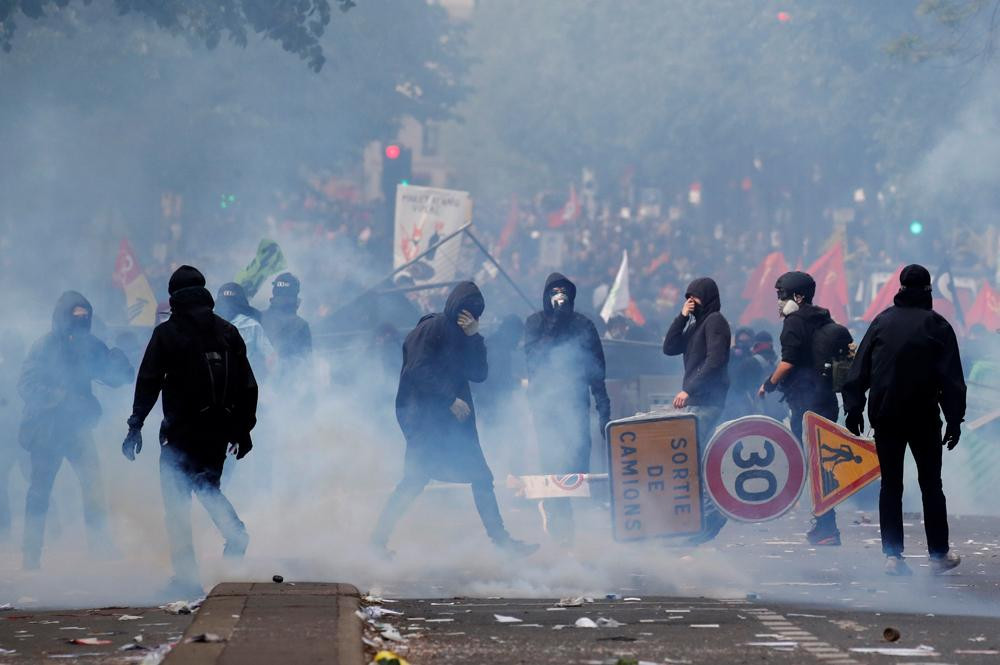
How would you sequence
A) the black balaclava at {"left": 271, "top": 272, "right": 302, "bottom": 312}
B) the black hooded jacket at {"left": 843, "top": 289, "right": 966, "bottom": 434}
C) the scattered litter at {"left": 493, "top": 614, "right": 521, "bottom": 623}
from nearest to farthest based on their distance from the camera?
the scattered litter at {"left": 493, "top": 614, "right": 521, "bottom": 623}
the black hooded jacket at {"left": 843, "top": 289, "right": 966, "bottom": 434}
the black balaclava at {"left": 271, "top": 272, "right": 302, "bottom": 312}

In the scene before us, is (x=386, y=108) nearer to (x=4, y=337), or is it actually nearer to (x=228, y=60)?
(x=228, y=60)

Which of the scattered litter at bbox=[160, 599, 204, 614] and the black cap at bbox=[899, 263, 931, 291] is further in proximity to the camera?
the black cap at bbox=[899, 263, 931, 291]

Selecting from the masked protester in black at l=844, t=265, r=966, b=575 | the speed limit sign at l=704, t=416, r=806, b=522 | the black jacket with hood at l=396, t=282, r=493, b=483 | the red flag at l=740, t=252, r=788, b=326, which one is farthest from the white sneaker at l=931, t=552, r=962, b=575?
the red flag at l=740, t=252, r=788, b=326

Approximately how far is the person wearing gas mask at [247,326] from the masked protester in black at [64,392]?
1.22m

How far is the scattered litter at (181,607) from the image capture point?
8.09 meters

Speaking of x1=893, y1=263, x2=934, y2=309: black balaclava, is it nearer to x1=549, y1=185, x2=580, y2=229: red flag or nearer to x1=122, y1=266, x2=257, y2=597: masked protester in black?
x1=122, y1=266, x2=257, y2=597: masked protester in black

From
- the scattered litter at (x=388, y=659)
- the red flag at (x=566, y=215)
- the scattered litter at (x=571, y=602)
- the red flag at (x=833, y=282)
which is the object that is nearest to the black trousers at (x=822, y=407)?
the scattered litter at (x=571, y=602)

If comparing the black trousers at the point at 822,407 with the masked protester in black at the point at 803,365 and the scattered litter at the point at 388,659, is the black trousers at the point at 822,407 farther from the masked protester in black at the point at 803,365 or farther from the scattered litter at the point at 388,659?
the scattered litter at the point at 388,659

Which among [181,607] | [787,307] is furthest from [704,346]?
[181,607]

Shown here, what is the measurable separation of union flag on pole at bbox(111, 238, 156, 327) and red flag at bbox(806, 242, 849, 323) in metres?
7.86

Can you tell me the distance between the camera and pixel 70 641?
7.20 m

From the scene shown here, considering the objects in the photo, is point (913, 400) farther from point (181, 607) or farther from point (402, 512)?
point (181, 607)

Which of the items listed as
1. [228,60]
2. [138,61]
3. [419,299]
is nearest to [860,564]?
[419,299]

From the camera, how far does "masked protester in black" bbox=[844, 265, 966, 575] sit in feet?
30.8
